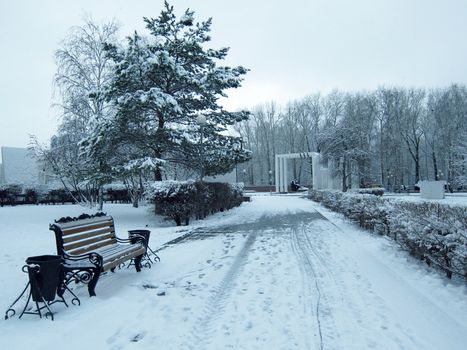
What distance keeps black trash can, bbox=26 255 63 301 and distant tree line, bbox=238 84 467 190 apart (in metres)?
27.2

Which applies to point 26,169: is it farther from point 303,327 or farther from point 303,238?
point 303,327

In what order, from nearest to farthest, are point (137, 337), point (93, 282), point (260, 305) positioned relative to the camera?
point (137, 337) < point (260, 305) < point (93, 282)

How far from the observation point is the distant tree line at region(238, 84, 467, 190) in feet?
99.8

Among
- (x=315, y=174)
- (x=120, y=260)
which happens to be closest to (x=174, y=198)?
(x=120, y=260)

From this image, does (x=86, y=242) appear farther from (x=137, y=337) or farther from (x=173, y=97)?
(x=173, y=97)

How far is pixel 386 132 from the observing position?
49.8 m

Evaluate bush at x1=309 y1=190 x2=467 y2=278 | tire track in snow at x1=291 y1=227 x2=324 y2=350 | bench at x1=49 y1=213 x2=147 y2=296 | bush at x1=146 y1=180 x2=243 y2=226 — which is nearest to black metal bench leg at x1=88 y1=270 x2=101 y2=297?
bench at x1=49 y1=213 x2=147 y2=296

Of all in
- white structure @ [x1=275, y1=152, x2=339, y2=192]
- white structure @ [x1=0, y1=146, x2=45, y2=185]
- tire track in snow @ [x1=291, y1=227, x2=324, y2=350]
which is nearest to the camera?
tire track in snow @ [x1=291, y1=227, x2=324, y2=350]

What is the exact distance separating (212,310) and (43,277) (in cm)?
Result: 198

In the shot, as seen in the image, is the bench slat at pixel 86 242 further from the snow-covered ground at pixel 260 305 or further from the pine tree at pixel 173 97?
the pine tree at pixel 173 97

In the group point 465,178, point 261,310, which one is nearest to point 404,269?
point 261,310

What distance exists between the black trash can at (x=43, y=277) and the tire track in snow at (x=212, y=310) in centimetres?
172

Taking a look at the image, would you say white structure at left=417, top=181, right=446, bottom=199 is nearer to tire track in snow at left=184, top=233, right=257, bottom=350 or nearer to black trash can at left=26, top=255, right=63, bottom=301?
tire track in snow at left=184, top=233, right=257, bottom=350

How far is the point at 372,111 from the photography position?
2008 inches
